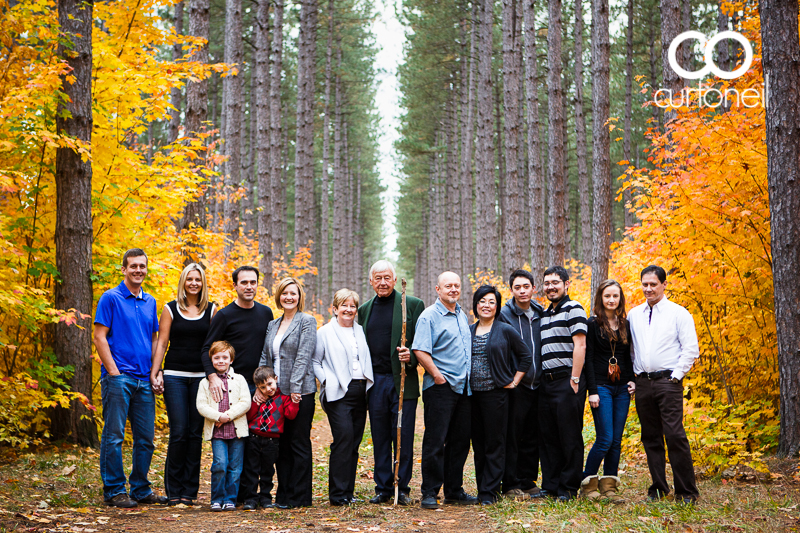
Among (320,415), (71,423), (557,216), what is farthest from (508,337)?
(320,415)

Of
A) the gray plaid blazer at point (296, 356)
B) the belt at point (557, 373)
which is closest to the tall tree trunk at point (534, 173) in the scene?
the belt at point (557, 373)

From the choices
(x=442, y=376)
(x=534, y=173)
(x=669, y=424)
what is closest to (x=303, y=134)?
(x=534, y=173)

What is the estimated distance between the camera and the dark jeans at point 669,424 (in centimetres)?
544

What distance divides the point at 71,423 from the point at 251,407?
3288mm

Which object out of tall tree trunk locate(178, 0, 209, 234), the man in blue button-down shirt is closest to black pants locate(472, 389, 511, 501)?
the man in blue button-down shirt

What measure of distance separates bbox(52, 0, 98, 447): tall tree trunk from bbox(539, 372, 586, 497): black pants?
198 inches

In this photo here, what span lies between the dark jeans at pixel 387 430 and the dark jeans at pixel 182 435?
1.56 meters

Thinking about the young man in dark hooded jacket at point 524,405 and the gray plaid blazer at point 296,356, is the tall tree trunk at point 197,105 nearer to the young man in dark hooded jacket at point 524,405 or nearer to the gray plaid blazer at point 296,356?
the gray plaid blazer at point 296,356

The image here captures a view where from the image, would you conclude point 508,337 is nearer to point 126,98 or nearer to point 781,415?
point 781,415

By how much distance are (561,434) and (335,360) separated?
7.12 feet

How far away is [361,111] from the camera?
123 feet

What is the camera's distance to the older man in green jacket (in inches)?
230

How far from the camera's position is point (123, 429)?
554 centimetres

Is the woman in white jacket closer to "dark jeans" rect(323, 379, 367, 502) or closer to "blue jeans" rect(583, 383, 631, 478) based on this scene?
"dark jeans" rect(323, 379, 367, 502)
